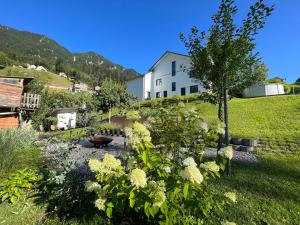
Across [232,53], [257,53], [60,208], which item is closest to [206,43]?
[232,53]

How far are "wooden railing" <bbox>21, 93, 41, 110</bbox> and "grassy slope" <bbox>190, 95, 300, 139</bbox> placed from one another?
17.3 m

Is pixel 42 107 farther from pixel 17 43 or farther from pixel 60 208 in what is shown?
pixel 17 43

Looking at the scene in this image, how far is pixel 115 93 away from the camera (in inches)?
1277

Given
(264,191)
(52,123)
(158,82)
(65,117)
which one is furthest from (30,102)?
(264,191)

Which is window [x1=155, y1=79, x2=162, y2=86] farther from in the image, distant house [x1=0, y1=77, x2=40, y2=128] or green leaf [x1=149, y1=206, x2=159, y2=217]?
green leaf [x1=149, y1=206, x2=159, y2=217]

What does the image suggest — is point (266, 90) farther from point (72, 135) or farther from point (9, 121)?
point (9, 121)

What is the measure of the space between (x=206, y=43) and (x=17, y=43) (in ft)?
788

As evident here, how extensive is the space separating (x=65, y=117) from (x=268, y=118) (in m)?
25.3

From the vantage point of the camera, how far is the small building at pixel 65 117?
2711 cm

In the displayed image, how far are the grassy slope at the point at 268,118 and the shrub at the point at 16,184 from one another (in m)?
8.09

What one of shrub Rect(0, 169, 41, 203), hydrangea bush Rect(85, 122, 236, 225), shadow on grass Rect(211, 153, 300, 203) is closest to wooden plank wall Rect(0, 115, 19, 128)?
shrub Rect(0, 169, 41, 203)

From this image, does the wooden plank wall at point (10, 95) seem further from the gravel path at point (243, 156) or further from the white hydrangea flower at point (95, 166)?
the white hydrangea flower at point (95, 166)

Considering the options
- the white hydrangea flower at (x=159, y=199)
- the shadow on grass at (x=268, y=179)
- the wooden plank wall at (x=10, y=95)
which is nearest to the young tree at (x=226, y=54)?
the shadow on grass at (x=268, y=179)

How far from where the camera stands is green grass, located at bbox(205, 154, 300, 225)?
361cm
